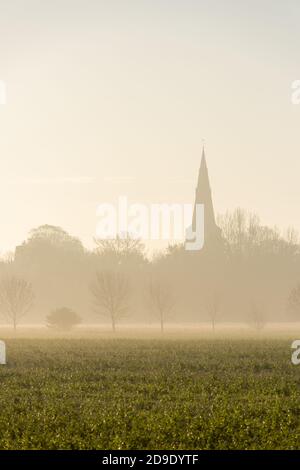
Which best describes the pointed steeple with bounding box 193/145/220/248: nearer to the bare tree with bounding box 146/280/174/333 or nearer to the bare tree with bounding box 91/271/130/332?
the bare tree with bounding box 146/280/174/333

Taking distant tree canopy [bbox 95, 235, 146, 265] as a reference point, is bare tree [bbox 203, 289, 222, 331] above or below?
below

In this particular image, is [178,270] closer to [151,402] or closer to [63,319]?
[63,319]

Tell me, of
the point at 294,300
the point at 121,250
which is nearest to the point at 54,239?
the point at 121,250

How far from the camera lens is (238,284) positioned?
4690 inches

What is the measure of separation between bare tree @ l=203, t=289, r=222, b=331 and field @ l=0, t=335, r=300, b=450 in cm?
5510

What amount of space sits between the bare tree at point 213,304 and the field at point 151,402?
2169 inches

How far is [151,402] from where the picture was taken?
1029 inches

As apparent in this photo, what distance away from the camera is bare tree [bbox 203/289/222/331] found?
99312 millimetres

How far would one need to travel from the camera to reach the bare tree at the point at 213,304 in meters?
99.3

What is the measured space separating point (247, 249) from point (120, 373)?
97.4 metres
